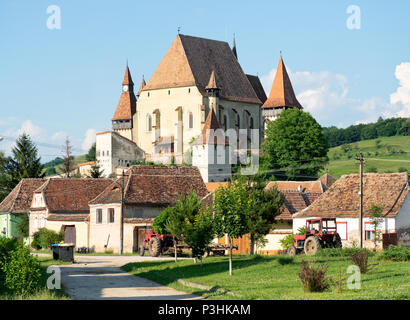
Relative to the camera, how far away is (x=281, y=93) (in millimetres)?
134375

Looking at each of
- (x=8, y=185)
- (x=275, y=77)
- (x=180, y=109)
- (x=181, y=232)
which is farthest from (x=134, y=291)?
(x=275, y=77)

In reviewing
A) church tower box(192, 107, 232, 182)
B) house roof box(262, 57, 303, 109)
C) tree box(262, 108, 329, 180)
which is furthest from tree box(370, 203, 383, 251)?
house roof box(262, 57, 303, 109)

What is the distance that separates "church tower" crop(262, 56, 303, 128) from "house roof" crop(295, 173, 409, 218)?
82.3m

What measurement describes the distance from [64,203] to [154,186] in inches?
418

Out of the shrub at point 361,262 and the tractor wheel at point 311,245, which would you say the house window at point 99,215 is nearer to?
the tractor wheel at point 311,245

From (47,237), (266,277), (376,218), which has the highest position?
(376,218)

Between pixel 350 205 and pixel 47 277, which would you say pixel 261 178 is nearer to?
pixel 350 205

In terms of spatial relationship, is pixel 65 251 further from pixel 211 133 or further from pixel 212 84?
pixel 212 84

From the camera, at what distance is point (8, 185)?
8981cm

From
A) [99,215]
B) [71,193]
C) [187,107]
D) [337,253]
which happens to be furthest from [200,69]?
[337,253]

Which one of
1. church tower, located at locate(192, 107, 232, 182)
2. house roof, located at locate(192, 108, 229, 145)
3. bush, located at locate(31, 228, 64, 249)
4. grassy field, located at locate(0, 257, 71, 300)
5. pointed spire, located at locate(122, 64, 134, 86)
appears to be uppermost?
pointed spire, located at locate(122, 64, 134, 86)

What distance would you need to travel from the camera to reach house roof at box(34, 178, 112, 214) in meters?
63.6

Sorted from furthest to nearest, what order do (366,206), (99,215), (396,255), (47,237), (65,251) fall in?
1. (47,237)
2. (99,215)
3. (366,206)
4. (65,251)
5. (396,255)

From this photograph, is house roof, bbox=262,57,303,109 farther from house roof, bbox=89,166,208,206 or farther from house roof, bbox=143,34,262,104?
house roof, bbox=89,166,208,206
